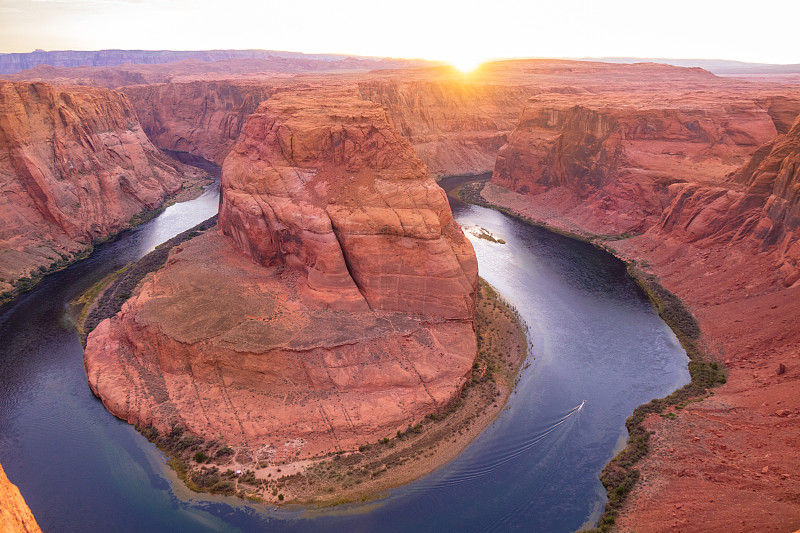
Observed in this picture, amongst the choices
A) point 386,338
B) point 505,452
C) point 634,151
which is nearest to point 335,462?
point 386,338

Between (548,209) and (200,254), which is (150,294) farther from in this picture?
(548,209)

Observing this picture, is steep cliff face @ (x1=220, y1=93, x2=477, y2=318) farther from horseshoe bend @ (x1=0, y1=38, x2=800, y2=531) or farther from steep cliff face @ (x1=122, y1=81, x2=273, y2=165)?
steep cliff face @ (x1=122, y1=81, x2=273, y2=165)

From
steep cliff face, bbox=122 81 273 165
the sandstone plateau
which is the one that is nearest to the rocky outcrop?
the sandstone plateau

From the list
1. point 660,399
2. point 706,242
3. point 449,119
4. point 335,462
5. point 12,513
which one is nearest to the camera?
point 12,513

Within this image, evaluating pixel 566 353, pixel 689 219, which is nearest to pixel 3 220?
pixel 566 353

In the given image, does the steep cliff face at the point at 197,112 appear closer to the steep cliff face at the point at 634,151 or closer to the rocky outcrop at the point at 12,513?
the steep cliff face at the point at 634,151

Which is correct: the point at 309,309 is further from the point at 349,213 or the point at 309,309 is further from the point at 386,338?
the point at 349,213
